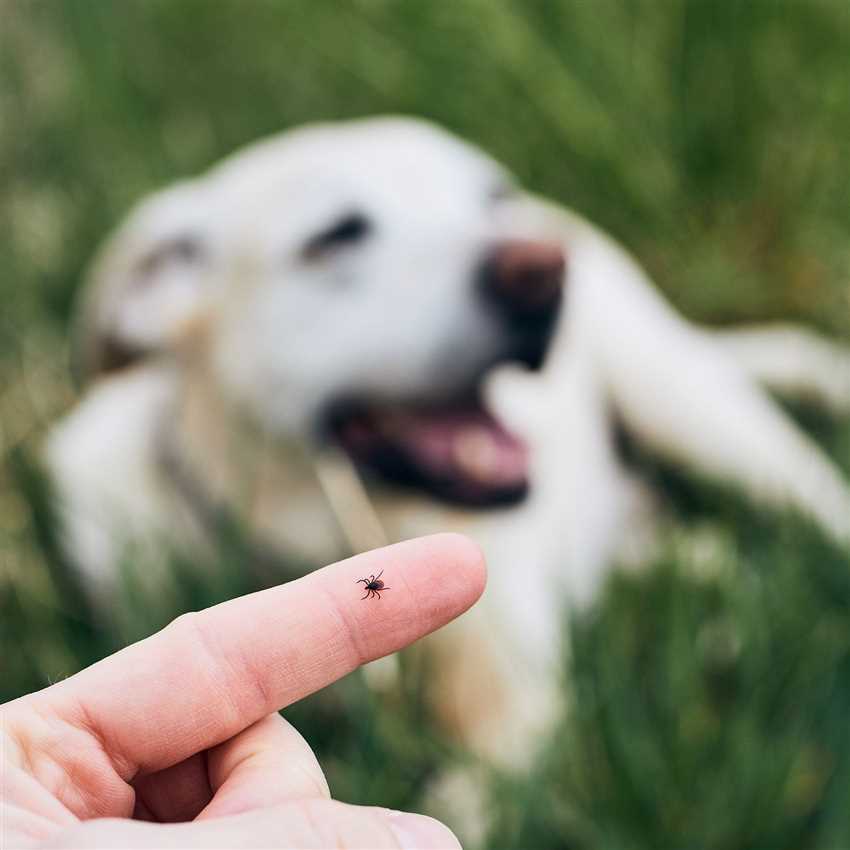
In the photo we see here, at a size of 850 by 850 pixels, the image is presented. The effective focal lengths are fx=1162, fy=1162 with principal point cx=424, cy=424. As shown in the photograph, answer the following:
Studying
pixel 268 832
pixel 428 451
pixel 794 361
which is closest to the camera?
pixel 268 832

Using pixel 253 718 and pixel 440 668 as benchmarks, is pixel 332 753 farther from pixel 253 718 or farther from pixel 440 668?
pixel 253 718

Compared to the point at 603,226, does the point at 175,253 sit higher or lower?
higher

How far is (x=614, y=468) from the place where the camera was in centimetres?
230

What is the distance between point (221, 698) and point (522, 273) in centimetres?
103

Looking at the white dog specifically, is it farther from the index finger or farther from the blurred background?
the index finger

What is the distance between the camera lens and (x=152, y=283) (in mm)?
2117

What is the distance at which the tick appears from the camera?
95 cm

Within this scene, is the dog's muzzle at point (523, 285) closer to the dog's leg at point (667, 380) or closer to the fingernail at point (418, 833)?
the dog's leg at point (667, 380)

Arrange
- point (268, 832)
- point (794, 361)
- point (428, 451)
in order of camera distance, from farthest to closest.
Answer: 1. point (794, 361)
2. point (428, 451)
3. point (268, 832)

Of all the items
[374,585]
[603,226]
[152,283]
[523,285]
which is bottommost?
[603,226]

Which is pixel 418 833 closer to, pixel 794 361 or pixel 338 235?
pixel 338 235

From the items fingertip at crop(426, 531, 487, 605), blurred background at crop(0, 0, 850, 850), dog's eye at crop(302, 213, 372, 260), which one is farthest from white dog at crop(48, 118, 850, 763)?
fingertip at crop(426, 531, 487, 605)

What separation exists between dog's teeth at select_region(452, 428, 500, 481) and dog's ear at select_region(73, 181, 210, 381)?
525mm

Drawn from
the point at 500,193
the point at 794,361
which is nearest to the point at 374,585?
the point at 500,193
